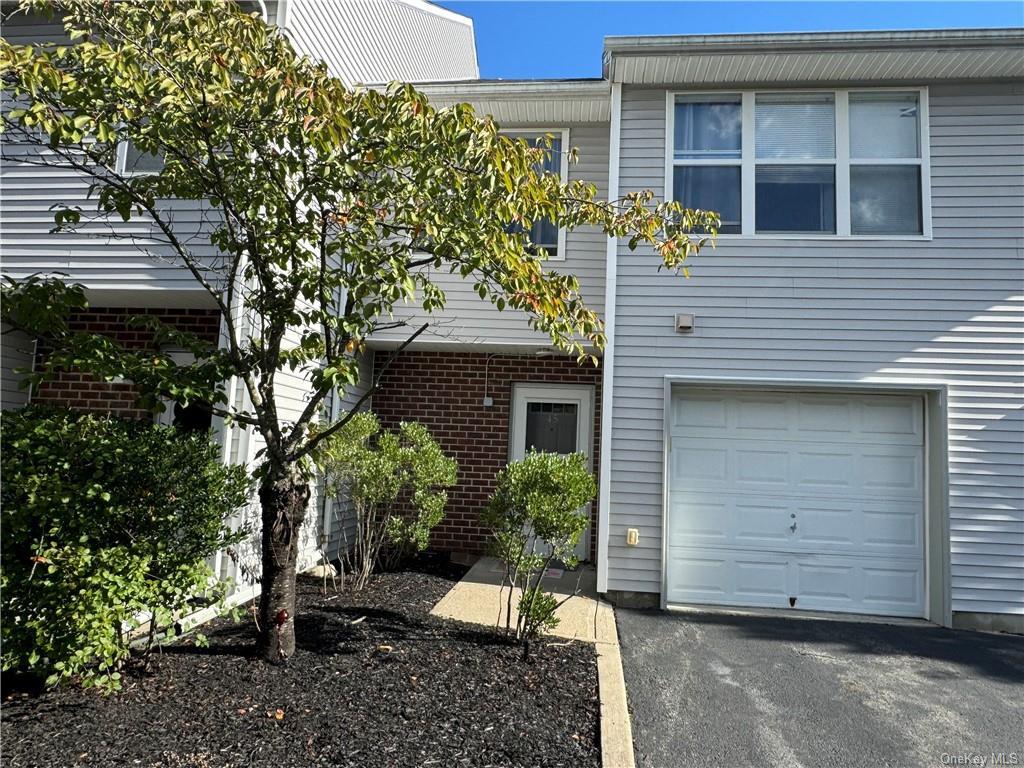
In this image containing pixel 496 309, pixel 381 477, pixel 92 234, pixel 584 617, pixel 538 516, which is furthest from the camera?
pixel 496 309

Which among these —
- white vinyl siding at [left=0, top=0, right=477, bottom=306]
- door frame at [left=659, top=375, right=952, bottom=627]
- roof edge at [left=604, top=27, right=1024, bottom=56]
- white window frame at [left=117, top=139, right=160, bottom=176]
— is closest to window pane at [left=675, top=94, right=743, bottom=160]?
roof edge at [left=604, top=27, right=1024, bottom=56]

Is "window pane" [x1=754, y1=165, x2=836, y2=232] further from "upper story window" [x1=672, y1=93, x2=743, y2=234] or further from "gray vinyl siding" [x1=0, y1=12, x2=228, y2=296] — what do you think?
"gray vinyl siding" [x1=0, y1=12, x2=228, y2=296]

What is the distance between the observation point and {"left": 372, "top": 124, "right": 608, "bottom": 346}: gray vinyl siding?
761 centimetres

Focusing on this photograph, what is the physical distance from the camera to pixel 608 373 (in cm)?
654

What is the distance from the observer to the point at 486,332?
7.66 metres

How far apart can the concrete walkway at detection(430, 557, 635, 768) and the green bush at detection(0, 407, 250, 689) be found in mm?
2286

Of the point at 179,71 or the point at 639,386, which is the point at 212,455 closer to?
the point at 179,71

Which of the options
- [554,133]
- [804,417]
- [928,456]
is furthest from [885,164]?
[554,133]

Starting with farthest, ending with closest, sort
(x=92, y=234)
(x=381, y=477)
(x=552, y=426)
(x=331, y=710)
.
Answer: (x=552, y=426) → (x=381, y=477) → (x=92, y=234) → (x=331, y=710)

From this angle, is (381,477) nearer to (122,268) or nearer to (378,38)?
(122,268)

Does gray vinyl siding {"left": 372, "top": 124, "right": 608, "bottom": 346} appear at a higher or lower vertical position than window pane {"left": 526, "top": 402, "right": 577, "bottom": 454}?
higher

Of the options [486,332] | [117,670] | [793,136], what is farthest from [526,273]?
[793,136]

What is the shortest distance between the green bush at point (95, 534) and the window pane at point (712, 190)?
533 cm
